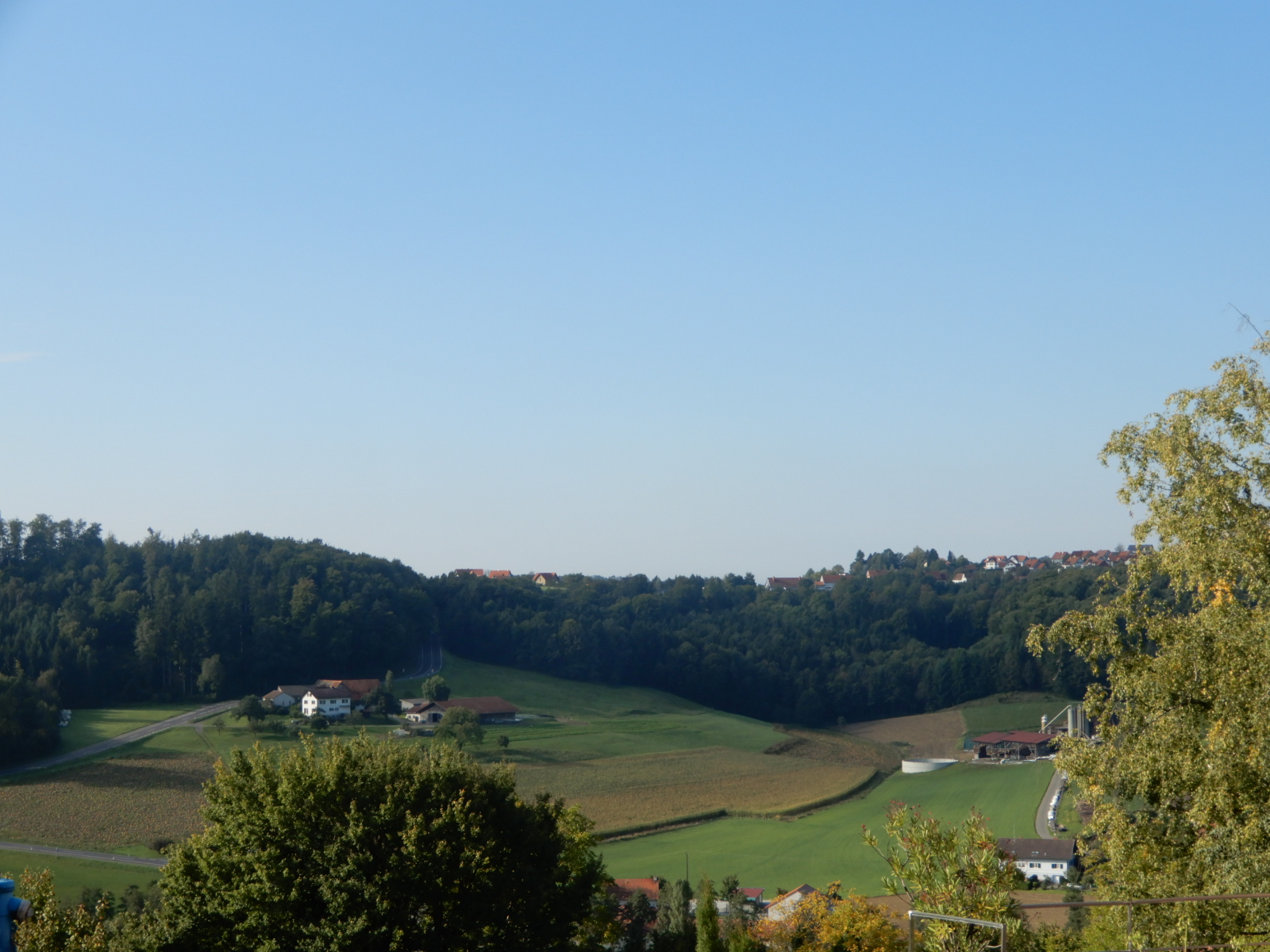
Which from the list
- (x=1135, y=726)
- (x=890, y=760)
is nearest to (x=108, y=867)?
(x=1135, y=726)

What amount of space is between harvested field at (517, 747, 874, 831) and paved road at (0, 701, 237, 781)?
84.7 ft

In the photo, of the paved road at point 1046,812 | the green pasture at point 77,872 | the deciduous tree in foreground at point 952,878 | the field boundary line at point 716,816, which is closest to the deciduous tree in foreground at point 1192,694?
the deciduous tree in foreground at point 952,878

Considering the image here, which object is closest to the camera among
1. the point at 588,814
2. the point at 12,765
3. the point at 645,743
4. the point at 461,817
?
the point at 461,817

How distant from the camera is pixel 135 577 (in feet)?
347

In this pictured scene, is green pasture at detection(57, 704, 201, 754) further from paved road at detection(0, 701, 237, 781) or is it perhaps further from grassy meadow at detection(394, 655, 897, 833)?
grassy meadow at detection(394, 655, 897, 833)

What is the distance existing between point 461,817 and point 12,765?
56126 millimetres

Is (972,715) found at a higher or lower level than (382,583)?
lower

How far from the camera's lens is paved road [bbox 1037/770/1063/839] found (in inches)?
Answer: 2095

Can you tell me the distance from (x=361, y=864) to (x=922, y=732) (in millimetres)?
90782

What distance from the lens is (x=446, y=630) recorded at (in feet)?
392

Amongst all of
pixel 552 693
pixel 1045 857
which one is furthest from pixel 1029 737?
pixel 1045 857

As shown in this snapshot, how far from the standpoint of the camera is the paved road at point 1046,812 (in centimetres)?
5322

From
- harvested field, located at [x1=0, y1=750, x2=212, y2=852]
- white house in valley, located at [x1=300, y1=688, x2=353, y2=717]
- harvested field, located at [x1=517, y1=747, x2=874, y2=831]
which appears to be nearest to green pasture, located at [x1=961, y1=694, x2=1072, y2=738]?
harvested field, located at [x1=517, y1=747, x2=874, y2=831]

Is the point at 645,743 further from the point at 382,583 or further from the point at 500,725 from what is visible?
the point at 382,583
